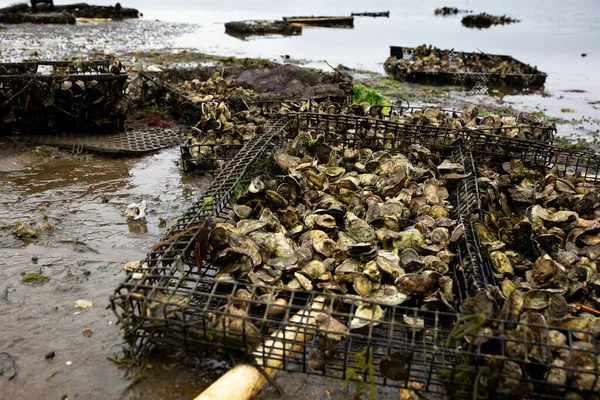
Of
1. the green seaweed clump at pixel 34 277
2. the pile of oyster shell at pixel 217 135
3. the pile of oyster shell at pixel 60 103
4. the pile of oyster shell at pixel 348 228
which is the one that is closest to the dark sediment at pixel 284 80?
the pile of oyster shell at pixel 217 135

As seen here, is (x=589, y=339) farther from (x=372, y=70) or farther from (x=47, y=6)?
(x=47, y=6)

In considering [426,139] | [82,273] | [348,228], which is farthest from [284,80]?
[82,273]

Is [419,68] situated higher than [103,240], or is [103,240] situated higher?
[419,68]

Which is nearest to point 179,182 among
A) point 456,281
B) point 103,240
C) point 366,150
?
point 103,240

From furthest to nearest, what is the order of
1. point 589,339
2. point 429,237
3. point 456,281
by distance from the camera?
point 429,237 < point 456,281 < point 589,339

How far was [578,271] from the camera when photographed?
12.3 feet

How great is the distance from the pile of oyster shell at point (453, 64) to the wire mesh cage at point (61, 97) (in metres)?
10.7

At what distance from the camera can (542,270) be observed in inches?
145

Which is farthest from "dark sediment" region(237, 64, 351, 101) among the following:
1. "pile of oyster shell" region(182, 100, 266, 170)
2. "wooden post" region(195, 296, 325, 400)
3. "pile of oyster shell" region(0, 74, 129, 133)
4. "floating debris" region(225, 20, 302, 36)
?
"floating debris" region(225, 20, 302, 36)

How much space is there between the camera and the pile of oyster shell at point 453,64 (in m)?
16.3

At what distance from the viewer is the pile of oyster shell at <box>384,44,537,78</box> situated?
53.6 feet

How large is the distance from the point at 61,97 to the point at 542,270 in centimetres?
714

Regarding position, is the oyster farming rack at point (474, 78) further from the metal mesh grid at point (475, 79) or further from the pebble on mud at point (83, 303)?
the pebble on mud at point (83, 303)

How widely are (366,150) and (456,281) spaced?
2661mm
